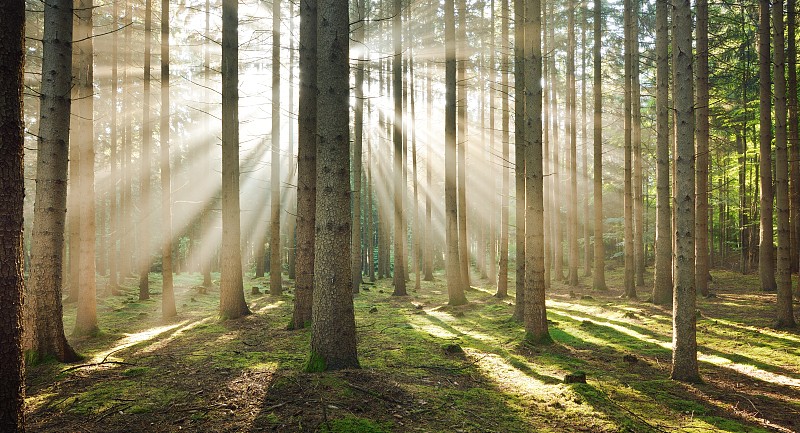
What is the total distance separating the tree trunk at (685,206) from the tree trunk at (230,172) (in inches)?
383

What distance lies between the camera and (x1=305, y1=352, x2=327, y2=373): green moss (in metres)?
5.73

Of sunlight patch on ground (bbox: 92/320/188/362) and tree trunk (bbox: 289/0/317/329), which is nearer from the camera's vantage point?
sunlight patch on ground (bbox: 92/320/188/362)

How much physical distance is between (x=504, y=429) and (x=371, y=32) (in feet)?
70.1

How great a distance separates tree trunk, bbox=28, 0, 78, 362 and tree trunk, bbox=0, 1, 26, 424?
145 inches

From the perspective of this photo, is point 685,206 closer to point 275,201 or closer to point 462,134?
point 462,134

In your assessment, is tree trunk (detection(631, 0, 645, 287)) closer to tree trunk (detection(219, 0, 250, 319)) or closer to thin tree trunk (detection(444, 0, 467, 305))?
thin tree trunk (detection(444, 0, 467, 305))

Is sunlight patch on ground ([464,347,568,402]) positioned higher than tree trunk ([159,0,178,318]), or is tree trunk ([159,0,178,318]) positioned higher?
tree trunk ([159,0,178,318])

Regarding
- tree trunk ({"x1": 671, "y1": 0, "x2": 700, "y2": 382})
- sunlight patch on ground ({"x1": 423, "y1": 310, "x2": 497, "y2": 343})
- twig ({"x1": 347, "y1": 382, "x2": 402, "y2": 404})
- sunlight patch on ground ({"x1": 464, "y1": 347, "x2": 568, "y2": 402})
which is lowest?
sunlight patch on ground ({"x1": 423, "y1": 310, "x2": 497, "y2": 343})


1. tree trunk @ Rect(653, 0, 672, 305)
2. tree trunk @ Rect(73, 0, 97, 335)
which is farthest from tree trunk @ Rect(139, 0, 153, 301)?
tree trunk @ Rect(653, 0, 672, 305)

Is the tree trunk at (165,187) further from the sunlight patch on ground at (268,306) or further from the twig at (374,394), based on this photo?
the twig at (374,394)

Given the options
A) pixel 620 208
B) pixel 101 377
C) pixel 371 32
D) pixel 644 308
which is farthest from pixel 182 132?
pixel 620 208

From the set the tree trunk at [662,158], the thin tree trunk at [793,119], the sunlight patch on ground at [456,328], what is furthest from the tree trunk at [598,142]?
the sunlight patch on ground at [456,328]

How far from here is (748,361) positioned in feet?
24.7

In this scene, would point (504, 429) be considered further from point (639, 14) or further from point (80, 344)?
point (639, 14)
